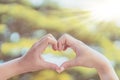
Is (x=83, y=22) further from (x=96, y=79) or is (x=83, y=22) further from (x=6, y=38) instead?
(x=6, y=38)

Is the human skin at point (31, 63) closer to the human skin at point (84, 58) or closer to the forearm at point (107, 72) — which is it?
the human skin at point (84, 58)

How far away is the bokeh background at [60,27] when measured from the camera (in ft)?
4.61

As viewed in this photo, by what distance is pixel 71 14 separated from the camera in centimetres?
143

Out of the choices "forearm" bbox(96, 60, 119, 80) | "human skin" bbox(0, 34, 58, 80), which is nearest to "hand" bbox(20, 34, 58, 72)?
"human skin" bbox(0, 34, 58, 80)

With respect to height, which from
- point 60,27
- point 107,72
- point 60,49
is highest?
point 60,27

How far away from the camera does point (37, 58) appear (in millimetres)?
1373

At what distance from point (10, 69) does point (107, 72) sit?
47 cm

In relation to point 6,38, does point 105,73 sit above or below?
below

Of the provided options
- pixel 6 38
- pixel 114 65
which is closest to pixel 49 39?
pixel 6 38

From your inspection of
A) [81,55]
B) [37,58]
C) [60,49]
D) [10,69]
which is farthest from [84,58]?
[10,69]

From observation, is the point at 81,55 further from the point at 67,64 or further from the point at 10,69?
the point at 10,69

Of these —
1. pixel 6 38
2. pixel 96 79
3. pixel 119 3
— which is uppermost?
pixel 119 3

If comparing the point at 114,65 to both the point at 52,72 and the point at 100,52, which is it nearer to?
the point at 100,52

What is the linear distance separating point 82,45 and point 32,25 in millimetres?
268
